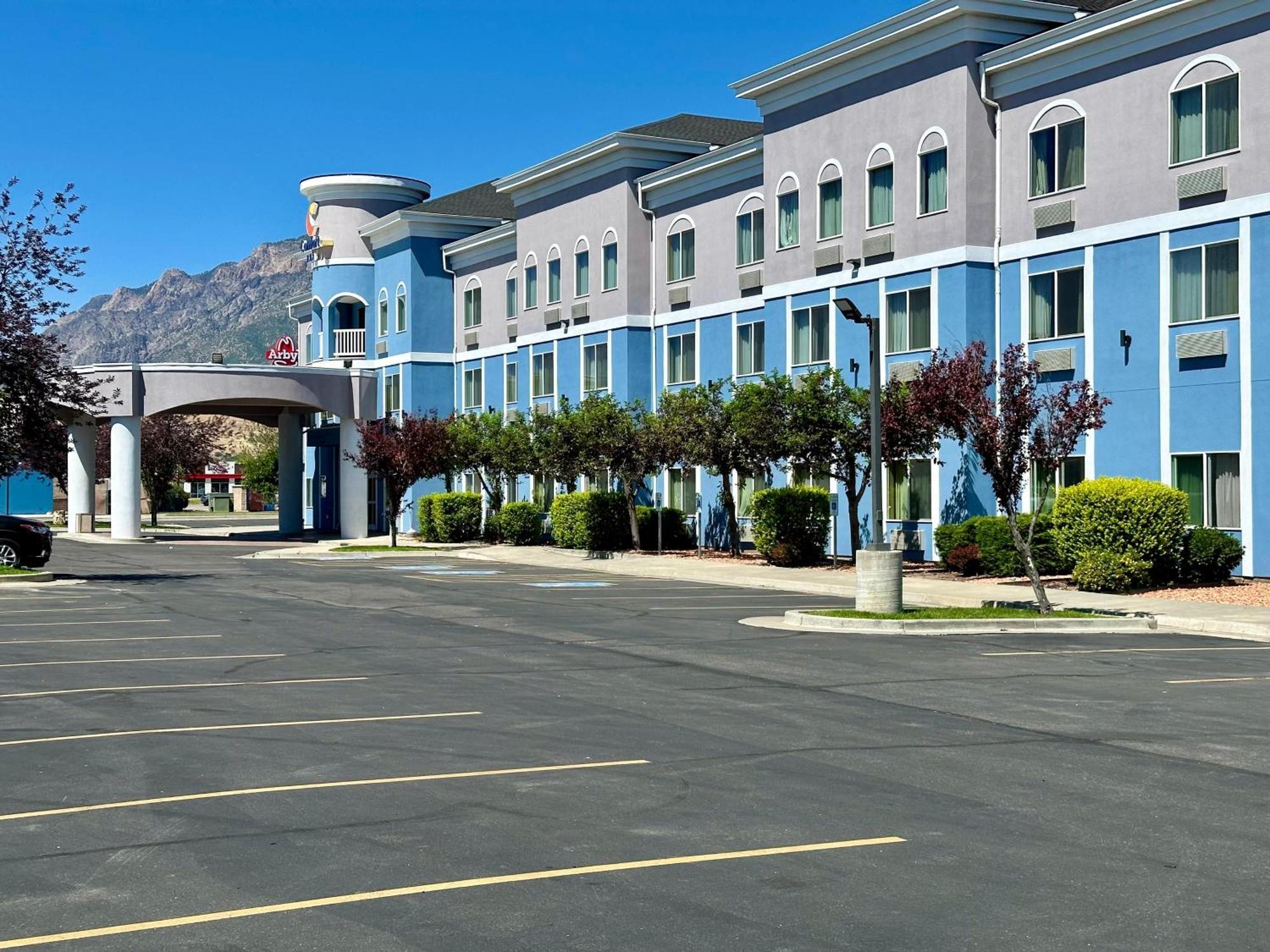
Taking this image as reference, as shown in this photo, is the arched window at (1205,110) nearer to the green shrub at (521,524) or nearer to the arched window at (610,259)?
the arched window at (610,259)

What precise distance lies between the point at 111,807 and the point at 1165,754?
295 inches

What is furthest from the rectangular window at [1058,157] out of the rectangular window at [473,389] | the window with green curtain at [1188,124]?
the rectangular window at [473,389]

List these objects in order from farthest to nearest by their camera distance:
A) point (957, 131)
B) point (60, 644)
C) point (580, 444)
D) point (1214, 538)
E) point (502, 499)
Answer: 1. point (502, 499)
2. point (580, 444)
3. point (957, 131)
4. point (1214, 538)
5. point (60, 644)

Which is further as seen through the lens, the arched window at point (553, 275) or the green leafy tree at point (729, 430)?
the arched window at point (553, 275)

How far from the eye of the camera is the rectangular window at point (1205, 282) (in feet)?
92.2

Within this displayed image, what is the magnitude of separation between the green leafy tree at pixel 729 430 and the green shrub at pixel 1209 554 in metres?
9.95

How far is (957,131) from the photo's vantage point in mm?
33281

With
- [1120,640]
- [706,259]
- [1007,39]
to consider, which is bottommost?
[1120,640]

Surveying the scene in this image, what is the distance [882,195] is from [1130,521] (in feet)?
40.3

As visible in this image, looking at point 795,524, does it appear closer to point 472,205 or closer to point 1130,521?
point 1130,521

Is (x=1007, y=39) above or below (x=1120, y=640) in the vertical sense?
above

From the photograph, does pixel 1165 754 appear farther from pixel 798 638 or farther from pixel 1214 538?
pixel 1214 538

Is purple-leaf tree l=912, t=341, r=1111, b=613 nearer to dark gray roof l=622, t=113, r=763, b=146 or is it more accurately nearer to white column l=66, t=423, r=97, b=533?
dark gray roof l=622, t=113, r=763, b=146

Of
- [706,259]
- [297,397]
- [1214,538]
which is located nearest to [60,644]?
[1214,538]
